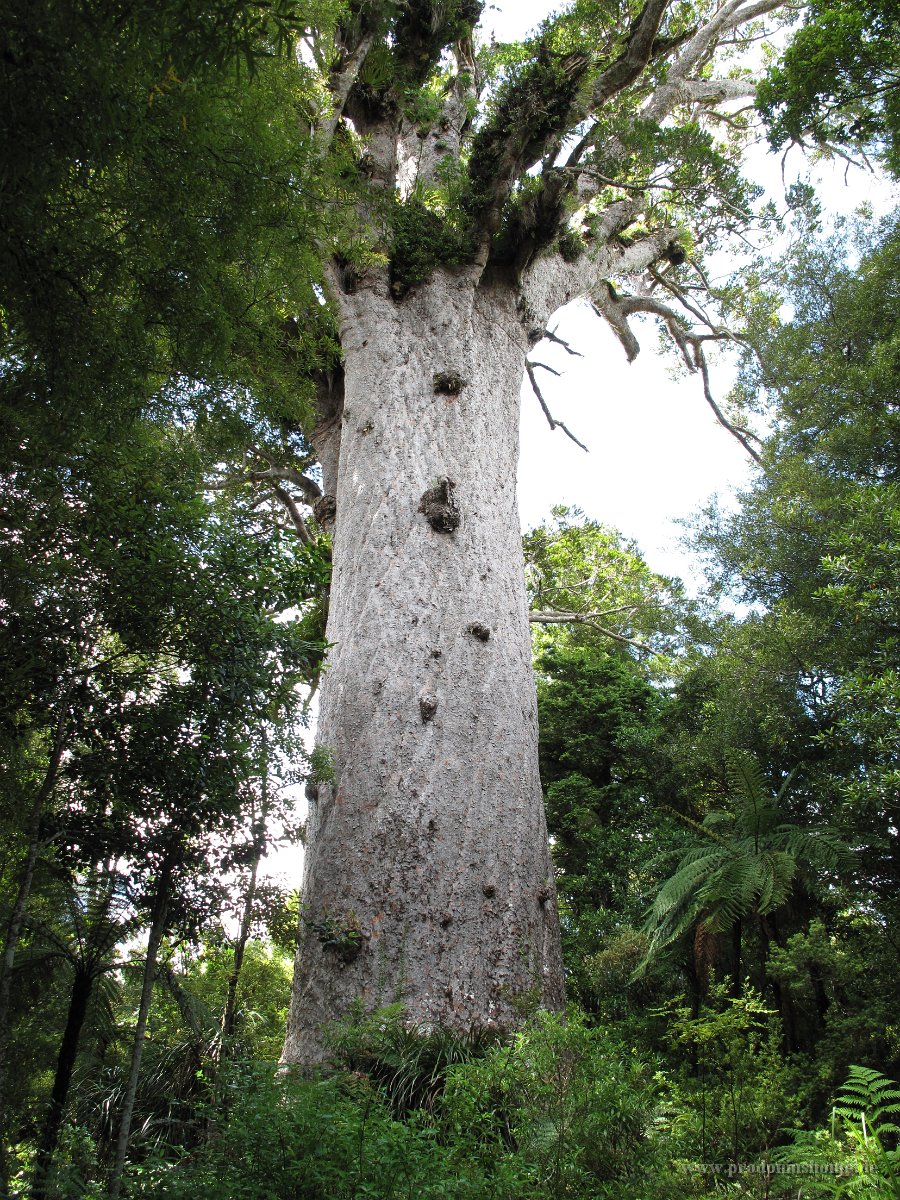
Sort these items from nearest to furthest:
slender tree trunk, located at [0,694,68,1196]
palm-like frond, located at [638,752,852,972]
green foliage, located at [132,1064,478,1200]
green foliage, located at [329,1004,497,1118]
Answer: green foliage, located at [132,1064,478,1200] → slender tree trunk, located at [0,694,68,1196] → green foliage, located at [329,1004,497,1118] → palm-like frond, located at [638,752,852,972]

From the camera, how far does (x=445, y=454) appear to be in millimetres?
5281

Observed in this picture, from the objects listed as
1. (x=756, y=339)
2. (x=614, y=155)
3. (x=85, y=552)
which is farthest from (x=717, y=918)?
(x=756, y=339)

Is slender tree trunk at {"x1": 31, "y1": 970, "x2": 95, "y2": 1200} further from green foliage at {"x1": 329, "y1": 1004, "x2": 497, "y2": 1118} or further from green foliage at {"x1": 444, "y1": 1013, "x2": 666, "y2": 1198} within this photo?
green foliage at {"x1": 444, "y1": 1013, "x2": 666, "y2": 1198}

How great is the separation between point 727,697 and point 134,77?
20.4 feet

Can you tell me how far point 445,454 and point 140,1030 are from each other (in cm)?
369

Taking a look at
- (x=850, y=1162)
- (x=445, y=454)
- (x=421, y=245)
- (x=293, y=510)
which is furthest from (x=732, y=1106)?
(x=293, y=510)

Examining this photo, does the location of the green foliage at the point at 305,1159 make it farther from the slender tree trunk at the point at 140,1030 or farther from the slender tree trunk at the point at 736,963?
the slender tree trunk at the point at 736,963

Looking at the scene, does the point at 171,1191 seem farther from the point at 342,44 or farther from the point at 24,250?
the point at 342,44

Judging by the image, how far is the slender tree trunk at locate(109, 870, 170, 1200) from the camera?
7.77 feet

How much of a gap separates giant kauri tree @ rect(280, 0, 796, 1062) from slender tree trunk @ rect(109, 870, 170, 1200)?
0.84 m

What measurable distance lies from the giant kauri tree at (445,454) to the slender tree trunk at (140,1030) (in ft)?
2.74

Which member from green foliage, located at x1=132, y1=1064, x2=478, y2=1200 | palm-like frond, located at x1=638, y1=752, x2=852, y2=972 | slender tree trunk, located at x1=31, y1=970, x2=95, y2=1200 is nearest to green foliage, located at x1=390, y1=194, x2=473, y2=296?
palm-like frond, located at x1=638, y1=752, x2=852, y2=972

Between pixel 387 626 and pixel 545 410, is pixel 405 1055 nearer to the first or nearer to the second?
pixel 387 626

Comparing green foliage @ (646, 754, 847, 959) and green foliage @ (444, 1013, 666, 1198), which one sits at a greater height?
green foliage @ (646, 754, 847, 959)
